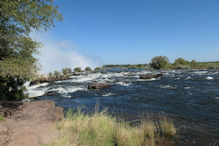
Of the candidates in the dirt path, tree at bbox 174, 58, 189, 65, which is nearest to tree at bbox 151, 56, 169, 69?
tree at bbox 174, 58, 189, 65

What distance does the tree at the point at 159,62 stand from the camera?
5650 centimetres

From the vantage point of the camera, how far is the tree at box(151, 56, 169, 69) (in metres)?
56.5

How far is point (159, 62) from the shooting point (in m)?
57.2

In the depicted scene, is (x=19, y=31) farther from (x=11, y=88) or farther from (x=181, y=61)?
(x=181, y=61)

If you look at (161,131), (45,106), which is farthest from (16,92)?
(161,131)

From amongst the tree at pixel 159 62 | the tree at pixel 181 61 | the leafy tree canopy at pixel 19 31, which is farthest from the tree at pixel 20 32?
the tree at pixel 181 61

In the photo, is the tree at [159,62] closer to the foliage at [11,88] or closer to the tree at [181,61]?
the tree at [181,61]

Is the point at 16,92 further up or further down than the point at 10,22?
further down

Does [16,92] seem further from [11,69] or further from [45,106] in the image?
[11,69]

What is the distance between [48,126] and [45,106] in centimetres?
375

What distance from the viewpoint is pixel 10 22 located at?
6523 mm

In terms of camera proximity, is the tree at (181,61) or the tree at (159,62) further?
the tree at (181,61)

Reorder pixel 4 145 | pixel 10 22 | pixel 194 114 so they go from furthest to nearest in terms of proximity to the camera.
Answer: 1. pixel 194 114
2. pixel 10 22
3. pixel 4 145

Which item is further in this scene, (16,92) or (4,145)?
(16,92)
